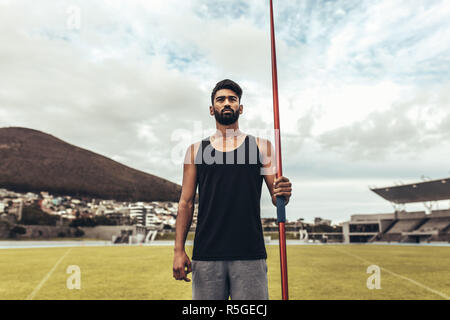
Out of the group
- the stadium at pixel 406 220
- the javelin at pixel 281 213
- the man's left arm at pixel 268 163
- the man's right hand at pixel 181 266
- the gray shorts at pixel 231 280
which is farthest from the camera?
the stadium at pixel 406 220

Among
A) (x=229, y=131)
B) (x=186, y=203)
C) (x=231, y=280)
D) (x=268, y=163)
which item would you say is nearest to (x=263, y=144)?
(x=268, y=163)

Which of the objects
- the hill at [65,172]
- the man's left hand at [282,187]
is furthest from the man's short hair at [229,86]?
the hill at [65,172]

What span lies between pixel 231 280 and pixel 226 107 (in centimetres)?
116

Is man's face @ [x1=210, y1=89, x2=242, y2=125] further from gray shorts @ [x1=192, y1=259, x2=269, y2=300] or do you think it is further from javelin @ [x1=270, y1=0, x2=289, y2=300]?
gray shorts @ [x1=192, y1=259, x2=269, y2=300]

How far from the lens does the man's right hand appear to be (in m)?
2.24

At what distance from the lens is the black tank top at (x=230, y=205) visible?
218 cm

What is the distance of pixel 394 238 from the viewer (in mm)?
41562

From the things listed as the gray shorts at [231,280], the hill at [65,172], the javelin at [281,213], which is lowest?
the gray shorts at [231,280]

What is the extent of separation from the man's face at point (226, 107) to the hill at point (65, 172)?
134 m

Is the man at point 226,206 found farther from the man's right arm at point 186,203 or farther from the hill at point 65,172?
the hill at point 65,172

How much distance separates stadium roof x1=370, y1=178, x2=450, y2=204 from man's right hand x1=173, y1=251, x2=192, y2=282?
47.5 metres

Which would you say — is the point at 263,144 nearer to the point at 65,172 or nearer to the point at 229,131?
the point at 229,131
